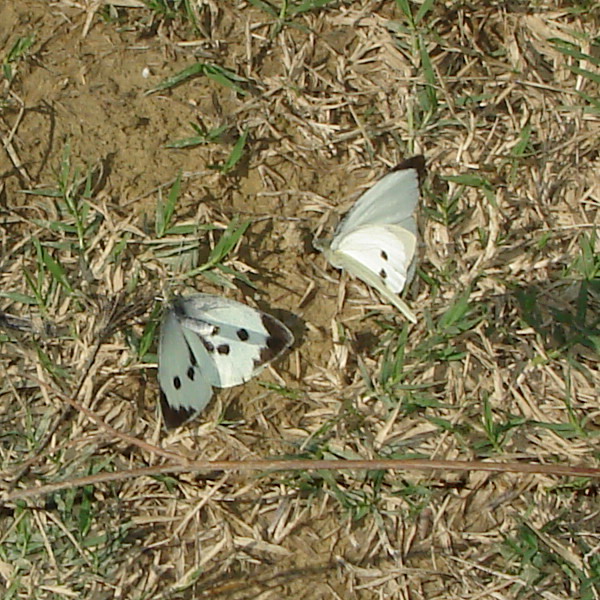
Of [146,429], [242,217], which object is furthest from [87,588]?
[242,217]

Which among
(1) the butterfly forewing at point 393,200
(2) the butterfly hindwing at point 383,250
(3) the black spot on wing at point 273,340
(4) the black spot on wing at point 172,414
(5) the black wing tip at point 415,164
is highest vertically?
(5) the black wing tip at point 415,164

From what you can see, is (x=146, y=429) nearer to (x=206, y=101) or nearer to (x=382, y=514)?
(x=382, y=514)

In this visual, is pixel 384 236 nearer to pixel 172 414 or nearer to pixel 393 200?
pixel 393 200

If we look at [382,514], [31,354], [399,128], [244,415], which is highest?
[399,128]

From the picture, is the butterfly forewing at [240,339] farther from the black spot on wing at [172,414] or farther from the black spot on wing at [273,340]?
the black spot on wing at [172,414]

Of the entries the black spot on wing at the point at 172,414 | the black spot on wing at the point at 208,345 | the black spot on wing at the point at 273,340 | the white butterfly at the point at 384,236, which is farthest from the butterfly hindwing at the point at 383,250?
the black spot on wing at the point at 172,414

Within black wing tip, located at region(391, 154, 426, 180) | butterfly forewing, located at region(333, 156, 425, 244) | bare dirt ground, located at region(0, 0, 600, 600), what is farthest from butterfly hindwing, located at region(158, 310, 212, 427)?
black wing tip, located at region(391, 154, 426, 180)

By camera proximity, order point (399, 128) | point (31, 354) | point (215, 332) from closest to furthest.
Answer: point (215, 332) < point (31, 354) < point (399, 128)
